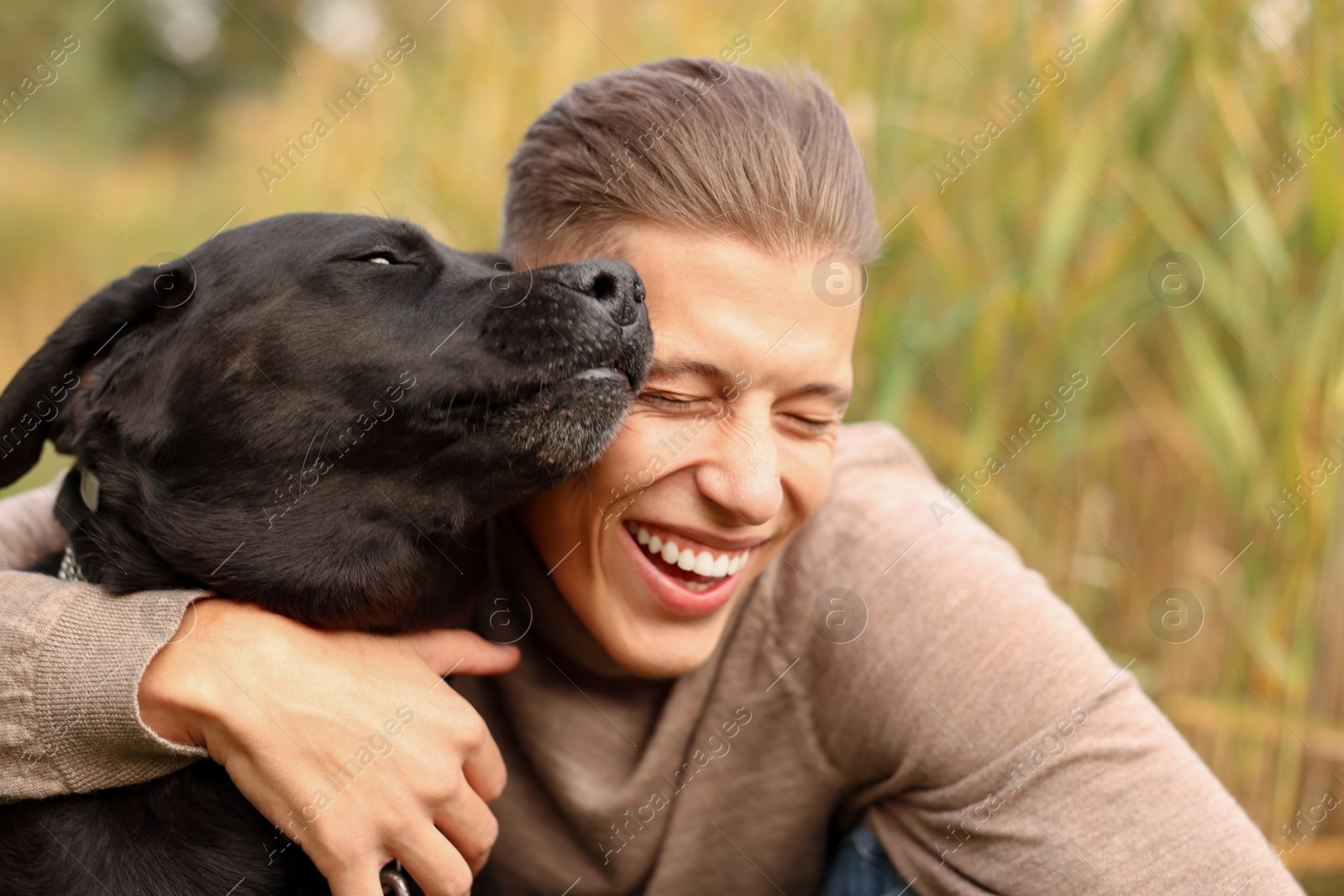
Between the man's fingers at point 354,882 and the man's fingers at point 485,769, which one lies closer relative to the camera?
the man's fingers at point 354,882

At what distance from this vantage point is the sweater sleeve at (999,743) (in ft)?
5.09

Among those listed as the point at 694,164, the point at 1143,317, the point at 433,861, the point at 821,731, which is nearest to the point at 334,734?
the point at 433,861

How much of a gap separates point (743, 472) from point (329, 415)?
591 mm

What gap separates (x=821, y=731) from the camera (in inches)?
71.4

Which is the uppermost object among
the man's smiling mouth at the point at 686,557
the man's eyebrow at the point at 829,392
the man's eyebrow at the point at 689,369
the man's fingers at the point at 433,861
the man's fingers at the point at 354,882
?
the man's eyebrow at the point at 829,392

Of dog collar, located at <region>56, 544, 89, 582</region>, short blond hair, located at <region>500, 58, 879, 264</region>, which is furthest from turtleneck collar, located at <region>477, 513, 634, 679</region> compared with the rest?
dog collar, located at <region>56, 544, 89, 582</region>

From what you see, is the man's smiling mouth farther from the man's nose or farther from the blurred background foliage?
the blurred background foliage

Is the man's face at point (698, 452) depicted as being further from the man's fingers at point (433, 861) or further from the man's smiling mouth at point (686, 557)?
the man's fingers at point (433, 861)

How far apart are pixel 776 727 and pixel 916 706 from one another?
0.28 m

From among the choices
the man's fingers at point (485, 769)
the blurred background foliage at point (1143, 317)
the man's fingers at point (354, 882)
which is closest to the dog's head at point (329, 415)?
the man's fingers at point (485, 769)

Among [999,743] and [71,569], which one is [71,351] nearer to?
[71,569]

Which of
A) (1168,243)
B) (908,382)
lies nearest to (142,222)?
(908,382)

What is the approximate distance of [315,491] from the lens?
1.52 m

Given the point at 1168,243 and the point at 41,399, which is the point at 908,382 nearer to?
the point at 1168,243
